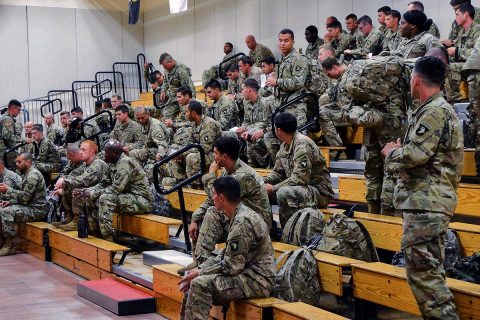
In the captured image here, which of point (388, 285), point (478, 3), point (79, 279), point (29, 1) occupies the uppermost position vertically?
point (29, 1)

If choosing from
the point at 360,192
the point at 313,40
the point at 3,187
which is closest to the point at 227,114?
the point at 313,40

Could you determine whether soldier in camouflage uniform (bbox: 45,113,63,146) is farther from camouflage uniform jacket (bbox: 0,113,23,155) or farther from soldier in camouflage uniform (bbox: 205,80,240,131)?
A: soldier in camouflage uniform (bbox: 205,80,240,131)

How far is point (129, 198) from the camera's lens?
8.84m

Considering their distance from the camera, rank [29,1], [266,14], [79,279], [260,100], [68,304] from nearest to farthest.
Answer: [68,304]
[79,279]
[260,100]
[266,14]
[29,1]

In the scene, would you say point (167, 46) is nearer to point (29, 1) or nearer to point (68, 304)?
point (29, 1)

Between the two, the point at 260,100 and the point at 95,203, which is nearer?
the point at 95,203

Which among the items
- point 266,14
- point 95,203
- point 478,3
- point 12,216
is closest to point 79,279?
point 95,203

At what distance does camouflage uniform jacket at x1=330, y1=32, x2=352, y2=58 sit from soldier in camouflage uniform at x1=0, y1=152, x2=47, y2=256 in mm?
4621

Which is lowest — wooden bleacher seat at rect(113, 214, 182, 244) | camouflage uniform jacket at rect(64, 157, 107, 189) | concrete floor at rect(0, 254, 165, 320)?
concrete floor at rect(0, 254, 165, 320)

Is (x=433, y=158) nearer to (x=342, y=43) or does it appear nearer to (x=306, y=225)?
(x=306, y=225)

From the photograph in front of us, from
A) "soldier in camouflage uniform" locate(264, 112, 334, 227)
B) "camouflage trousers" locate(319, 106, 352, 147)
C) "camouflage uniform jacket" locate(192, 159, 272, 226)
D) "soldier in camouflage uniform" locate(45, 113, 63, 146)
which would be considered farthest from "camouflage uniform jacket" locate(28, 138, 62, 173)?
"camouflage uniform jacket" locate(192, 159, 272, 226)

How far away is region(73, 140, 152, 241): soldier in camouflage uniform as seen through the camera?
8.70 meters

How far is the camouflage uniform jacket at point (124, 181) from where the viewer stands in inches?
344

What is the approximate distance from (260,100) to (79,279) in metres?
3.10
